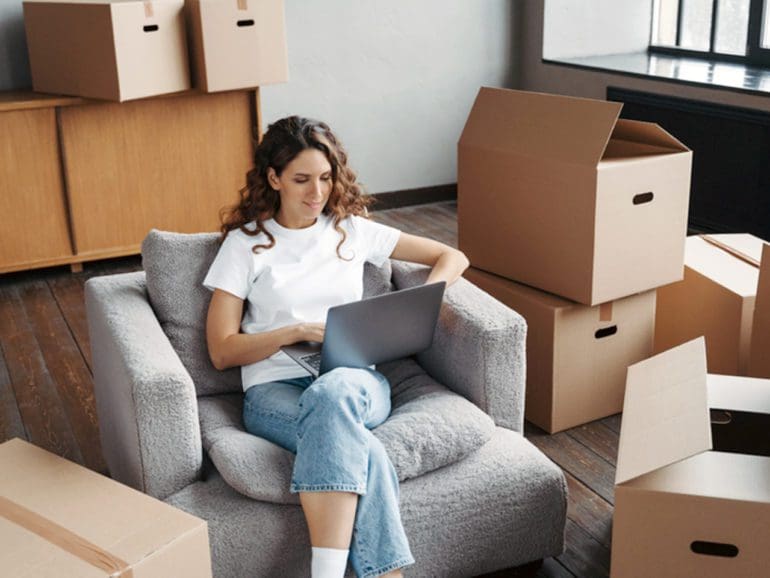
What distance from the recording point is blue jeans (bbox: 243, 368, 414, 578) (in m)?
1.71

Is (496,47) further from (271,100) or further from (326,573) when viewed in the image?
(326,573)

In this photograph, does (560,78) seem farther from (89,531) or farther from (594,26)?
(89,531)

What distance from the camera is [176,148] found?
4.11 metres

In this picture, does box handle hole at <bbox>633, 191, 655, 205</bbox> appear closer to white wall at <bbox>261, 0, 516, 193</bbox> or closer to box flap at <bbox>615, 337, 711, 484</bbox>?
box flap at <bbox>615, 337, 711, 484</bbox>

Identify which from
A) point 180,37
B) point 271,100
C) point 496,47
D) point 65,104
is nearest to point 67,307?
point 65,104

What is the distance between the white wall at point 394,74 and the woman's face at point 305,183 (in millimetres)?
2537

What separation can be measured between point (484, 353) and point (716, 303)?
931mm

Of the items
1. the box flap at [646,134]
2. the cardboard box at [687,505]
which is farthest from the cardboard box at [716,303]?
the cardboard box at [687,505]

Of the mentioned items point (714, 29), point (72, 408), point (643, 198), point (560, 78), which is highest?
point (714, 29)

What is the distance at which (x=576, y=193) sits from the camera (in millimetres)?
2438

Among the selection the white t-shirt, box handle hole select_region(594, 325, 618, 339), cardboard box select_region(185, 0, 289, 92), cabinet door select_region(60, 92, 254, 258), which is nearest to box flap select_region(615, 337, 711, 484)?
box handle hole select_region(594, 325, 618, 339)

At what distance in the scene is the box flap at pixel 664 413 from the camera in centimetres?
163

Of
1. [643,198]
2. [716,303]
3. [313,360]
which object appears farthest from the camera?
[716,303]

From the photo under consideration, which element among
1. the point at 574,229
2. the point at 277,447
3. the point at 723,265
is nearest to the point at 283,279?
the point at 277,447
